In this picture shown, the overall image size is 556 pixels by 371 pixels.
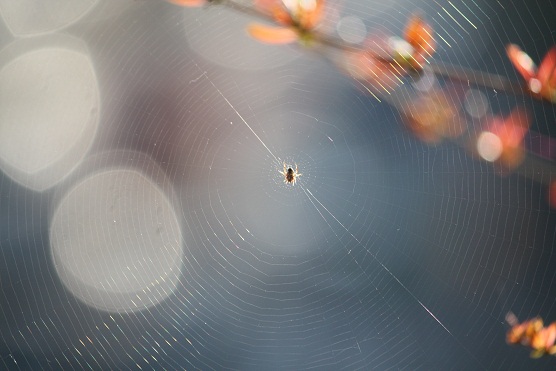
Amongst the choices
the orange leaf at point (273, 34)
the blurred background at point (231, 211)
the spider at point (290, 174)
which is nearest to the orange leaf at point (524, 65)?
the orange leaf at point (273, 34)

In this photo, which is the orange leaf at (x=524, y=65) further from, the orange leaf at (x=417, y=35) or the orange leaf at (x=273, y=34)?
the orange leaf at (x=273, y=34)

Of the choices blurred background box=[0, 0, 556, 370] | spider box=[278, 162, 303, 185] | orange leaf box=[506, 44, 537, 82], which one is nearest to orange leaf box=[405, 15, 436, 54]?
orange leaf box=[506, 44, 537, 82]

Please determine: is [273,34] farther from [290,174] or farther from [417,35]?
[290,174]

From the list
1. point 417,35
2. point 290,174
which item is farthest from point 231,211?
point 417,35

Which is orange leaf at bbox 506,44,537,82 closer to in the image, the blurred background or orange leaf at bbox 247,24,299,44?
orange leaf at bbox 247,24,299,44

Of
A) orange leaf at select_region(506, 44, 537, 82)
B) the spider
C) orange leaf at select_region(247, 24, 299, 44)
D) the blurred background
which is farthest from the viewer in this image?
the spider
